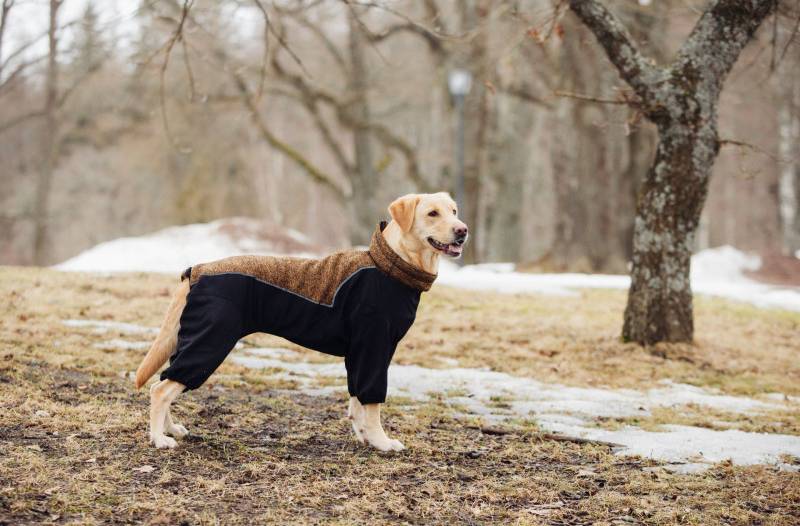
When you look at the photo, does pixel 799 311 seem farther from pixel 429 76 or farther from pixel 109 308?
pixel 429 76

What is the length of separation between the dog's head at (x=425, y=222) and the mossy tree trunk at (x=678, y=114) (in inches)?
172

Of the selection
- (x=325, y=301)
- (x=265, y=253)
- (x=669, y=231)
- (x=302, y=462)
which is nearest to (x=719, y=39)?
(x=669, y=231)

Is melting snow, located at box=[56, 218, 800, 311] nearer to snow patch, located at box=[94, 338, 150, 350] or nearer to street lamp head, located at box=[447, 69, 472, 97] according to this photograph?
street lamp head, located at box=[447, 69, 472, 97]

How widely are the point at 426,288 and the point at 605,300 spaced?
817cm

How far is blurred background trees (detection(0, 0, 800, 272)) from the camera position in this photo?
619 inches

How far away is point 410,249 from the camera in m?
5.17

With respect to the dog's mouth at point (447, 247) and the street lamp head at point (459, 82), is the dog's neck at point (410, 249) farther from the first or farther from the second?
the street lamp head at point (459, 82)

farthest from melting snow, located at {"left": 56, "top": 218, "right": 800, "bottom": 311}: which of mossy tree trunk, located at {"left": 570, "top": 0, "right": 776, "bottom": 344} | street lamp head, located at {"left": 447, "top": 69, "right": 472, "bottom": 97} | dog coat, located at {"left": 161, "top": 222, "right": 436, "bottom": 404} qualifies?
dog coat, located at {"left": 161, "top": 222, "right": 436, "bottom": 404}

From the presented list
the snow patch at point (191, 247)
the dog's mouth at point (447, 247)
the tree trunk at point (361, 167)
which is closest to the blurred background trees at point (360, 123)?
the tree trunk at point (361, 167)

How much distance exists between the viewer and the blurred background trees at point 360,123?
15.7m

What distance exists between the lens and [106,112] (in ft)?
97.5

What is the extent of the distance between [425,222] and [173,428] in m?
2.01

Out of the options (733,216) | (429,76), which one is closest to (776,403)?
Answer: (429,76)

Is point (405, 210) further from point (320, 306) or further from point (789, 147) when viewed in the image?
point (789, 147)
